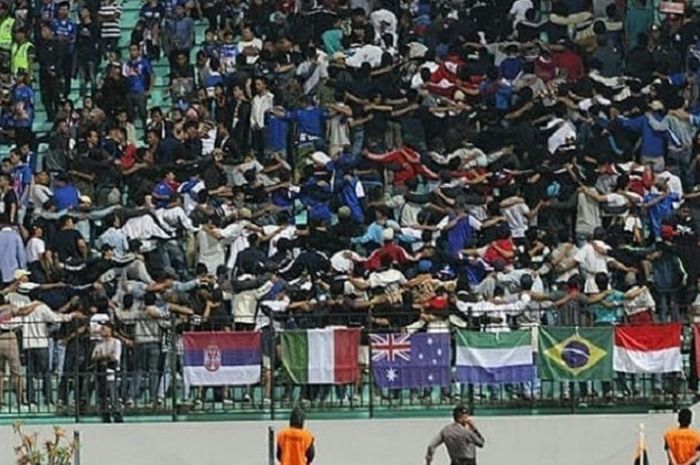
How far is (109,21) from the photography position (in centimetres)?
4516

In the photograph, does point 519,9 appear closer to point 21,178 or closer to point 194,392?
point 21,178

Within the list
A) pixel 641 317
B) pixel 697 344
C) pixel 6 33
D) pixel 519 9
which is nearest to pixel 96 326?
pixel 641 317

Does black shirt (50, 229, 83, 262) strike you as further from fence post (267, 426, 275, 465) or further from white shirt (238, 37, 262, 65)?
white shirt (238, 37, 262, 65)

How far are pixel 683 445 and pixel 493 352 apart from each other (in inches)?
191

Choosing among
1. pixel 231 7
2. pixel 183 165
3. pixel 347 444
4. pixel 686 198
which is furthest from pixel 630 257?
pixel 231 7

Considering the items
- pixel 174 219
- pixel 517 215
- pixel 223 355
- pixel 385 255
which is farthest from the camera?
pixel 174 219

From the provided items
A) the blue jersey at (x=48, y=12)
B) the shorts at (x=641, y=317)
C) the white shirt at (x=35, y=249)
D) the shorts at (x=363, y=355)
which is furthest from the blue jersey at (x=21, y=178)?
the shorts at (x=641, y=317)

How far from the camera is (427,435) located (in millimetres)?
35906

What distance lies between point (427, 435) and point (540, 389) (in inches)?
66.6

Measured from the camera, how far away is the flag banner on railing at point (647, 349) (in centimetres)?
3572

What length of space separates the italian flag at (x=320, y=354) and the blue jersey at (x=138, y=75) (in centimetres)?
896

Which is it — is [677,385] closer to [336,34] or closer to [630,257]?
[630,257]

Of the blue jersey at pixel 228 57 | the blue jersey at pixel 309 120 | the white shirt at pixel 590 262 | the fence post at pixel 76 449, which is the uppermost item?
the blue jersey at pixel 228 57

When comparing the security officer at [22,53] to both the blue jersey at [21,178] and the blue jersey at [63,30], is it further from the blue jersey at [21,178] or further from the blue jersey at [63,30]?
the blue jersey at [21,178]
